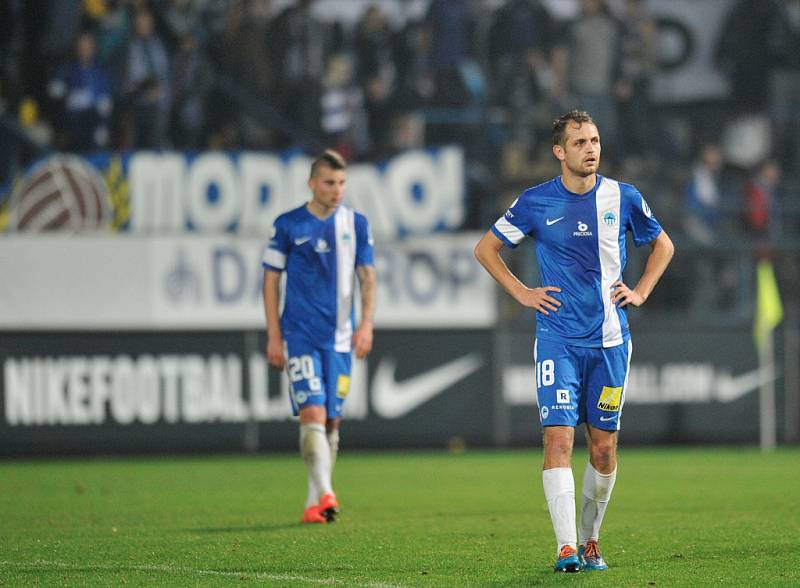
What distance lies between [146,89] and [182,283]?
3301mm

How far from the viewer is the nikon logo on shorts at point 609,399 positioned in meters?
6.72

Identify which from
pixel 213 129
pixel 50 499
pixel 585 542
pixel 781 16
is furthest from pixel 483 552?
pixel 781 16

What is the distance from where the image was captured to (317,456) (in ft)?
29.9

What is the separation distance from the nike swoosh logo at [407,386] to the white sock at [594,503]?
9878 mm

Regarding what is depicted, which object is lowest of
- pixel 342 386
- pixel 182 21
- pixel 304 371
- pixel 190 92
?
pixel 342 386

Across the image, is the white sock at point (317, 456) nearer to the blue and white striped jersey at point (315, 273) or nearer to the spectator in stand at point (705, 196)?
the blue and white striped jersey at point (315, 273)

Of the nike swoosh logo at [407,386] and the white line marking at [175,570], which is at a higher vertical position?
the nike swoosh logo at [407,386]

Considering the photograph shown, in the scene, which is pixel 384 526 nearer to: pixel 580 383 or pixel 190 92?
pixel 580 383

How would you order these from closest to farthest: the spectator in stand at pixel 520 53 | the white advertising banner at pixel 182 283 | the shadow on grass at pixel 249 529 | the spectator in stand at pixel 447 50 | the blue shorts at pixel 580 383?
1. the blue shorts at pixel 580 383
2. the shadow on grass at pixel 249 529
3. the white advertising banner at pixel 182 283
4. the spectator in stand at pixel 447 50
5. the spectator in stand at pixel 520 53

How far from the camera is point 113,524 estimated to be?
30.0ft

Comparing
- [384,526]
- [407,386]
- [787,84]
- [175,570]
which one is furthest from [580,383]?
[787,84]

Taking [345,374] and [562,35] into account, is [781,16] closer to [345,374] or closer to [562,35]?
[562,35]

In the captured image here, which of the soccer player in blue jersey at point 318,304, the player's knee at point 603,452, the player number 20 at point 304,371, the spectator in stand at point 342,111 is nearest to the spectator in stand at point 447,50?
the spectator in stand at point 342,111

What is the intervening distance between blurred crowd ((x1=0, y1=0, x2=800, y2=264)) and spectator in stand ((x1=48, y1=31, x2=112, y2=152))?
2cm
